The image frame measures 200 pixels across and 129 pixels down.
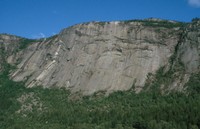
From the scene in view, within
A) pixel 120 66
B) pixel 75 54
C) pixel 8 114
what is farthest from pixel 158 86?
pixel 8 114

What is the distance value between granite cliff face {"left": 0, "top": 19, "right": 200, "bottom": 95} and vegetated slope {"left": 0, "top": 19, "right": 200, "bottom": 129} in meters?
0.46

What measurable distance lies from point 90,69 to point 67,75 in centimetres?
1061

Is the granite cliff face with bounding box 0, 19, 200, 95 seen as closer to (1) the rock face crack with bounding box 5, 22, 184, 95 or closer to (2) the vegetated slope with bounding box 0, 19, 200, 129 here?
(1) the rock face crack with bounding box 5, 22, 184, 95

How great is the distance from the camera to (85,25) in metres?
193

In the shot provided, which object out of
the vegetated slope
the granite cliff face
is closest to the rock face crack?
the granite cliff face

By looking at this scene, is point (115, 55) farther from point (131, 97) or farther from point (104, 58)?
point (131, 97)

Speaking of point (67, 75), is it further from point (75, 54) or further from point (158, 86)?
point (158, 86)

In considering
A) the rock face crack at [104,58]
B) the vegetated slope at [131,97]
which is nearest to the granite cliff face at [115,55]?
the rock face crack at [104,58]

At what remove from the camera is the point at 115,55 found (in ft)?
586

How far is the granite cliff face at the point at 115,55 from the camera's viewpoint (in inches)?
6614

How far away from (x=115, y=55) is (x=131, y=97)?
2894 cm

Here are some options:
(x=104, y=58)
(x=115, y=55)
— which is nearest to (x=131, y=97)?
(x=115, y=55)

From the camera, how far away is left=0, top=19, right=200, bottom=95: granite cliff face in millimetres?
168000

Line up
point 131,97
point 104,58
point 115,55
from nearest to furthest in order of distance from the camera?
point 131,97, point 115,55, point 104,58
